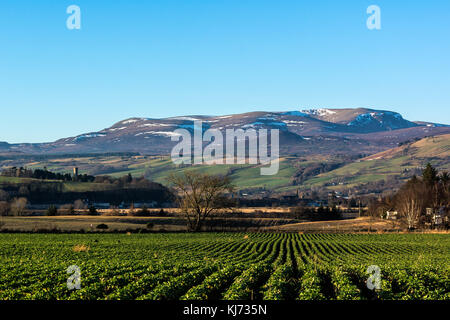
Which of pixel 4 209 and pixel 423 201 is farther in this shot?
pixel 4 209

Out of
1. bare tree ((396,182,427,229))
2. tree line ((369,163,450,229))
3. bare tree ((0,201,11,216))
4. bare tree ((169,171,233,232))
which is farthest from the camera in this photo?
bare tree ((0,201,11,216))

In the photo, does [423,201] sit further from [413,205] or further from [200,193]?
[200,193]

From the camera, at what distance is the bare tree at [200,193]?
89.8 metres

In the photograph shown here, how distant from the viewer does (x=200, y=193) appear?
9050 centimetres

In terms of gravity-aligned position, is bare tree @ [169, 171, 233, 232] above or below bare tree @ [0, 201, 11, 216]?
above

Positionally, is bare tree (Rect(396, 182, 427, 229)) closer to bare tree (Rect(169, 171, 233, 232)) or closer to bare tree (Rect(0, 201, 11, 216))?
bare tree (Rect(169, 171, 233, 232))

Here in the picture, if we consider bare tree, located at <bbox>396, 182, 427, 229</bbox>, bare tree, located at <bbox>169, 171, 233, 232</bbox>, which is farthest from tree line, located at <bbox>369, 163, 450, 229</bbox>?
bare tree, located at <bbox>169, 171, 233, 232</bbox>

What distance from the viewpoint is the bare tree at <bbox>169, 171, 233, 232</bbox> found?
295 feet

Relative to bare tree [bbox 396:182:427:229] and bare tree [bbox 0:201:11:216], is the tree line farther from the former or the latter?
bare tree [bbox 0:201:11:216]

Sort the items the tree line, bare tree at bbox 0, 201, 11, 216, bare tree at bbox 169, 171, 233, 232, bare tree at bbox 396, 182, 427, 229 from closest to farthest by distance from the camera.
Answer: bare tree at bbox 169, 171, 233, 232
bare tree at bbox 396, 182, 427, 229
the tree line
bare tree at bbox 0, 201, 11, 216

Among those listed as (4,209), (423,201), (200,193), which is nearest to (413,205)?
(423,201)

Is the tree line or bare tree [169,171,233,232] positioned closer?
bare tree [169,171,233,232]
